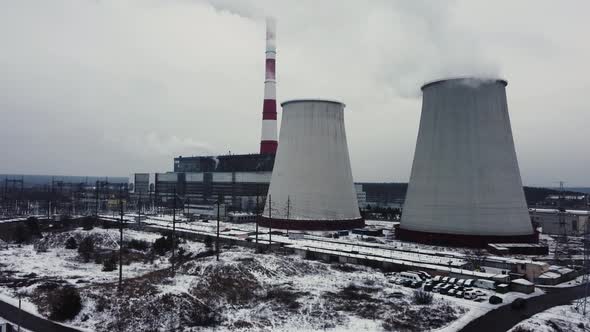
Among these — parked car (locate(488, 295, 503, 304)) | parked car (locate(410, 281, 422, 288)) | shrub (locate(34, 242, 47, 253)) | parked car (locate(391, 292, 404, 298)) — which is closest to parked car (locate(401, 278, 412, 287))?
parked car (locate(410, 281, 422, 288))

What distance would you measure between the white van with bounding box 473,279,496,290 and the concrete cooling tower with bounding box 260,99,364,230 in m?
19.1

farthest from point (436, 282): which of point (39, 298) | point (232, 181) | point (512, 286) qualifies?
point (232, 181)

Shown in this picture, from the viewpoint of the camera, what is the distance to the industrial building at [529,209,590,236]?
38.5 m

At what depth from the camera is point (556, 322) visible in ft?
50.3

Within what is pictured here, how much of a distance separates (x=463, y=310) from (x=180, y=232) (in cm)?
2758

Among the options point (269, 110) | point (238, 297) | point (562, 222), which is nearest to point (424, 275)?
point (238, 297)

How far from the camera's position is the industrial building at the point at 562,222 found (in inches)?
1517

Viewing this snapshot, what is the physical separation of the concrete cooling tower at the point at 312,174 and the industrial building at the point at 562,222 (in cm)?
1767

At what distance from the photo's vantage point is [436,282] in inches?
803

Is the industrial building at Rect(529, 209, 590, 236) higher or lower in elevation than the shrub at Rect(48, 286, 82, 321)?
higher

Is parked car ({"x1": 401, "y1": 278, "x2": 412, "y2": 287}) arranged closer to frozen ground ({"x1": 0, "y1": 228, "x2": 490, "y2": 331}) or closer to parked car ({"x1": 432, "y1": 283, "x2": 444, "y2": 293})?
frozen ground ({"x1": 0, "y1": 228, "x2": 490, "y2": 331})

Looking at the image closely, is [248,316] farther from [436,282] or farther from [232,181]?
[232,181]

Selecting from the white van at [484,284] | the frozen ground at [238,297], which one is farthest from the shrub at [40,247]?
the white van at [484,284]

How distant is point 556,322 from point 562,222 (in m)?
27.0
